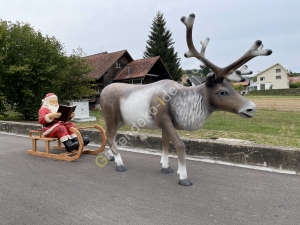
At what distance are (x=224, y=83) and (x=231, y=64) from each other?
274 mm

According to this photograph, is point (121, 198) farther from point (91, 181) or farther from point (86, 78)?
point (86, 78)

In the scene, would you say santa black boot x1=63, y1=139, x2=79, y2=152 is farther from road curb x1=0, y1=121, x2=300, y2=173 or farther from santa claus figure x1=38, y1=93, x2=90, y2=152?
road curb x1=0, y1=121, x2=300, y2=173

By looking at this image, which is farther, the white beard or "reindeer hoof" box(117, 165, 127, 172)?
the white beard

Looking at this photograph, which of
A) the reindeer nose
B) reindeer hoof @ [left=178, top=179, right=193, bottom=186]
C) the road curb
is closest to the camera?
the reindeer nose

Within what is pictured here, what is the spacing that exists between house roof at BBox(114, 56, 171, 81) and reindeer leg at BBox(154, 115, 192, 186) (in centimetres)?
1831

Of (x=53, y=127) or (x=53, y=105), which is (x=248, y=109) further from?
(x=53, y=105)

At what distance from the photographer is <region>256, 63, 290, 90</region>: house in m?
61.8

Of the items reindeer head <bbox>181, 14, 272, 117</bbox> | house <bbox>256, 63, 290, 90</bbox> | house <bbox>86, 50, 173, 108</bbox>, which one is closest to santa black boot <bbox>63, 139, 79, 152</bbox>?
reindeer head <bbox>181, 14, 272, 117</bbox>

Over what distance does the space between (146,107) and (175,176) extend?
1.15 m

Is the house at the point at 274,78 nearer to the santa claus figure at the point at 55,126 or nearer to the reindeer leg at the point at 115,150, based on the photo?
the santa claus figure at the point at 55,126

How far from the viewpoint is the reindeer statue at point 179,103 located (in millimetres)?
3258

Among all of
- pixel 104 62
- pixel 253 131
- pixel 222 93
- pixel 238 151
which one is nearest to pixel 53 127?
pixel 222 93

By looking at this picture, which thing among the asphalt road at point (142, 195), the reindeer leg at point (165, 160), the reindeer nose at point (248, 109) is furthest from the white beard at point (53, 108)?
the reindeer nose at point (248, 109)

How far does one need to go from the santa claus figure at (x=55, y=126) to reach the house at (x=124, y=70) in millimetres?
16657
